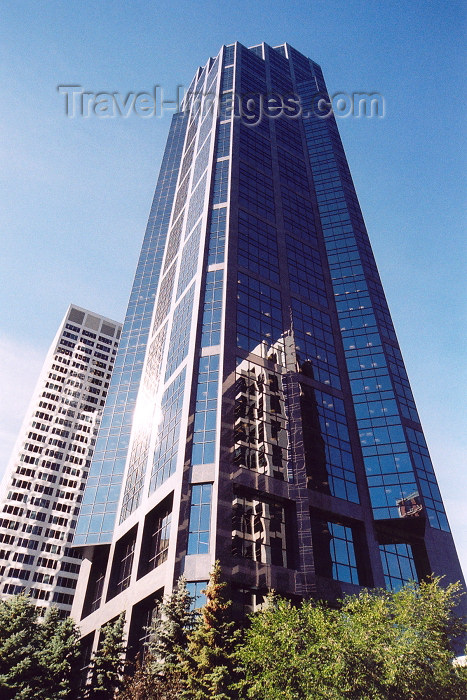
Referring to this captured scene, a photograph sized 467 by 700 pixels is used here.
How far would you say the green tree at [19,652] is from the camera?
3334 cm

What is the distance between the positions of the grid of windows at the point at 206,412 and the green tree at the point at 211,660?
1752cm

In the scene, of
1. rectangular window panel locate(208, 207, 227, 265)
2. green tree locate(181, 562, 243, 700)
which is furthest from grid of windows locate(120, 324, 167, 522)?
green tree locate(181, 562, 243, 700)

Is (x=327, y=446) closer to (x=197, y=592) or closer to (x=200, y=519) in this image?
(x=200, y=519)

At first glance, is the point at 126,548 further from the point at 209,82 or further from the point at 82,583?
the point at 209,82

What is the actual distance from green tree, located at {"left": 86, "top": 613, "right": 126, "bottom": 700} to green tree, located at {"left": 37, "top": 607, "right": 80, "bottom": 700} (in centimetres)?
138

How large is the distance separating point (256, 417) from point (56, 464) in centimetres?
7719

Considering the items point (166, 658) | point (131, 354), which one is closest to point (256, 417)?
point (166, 658)

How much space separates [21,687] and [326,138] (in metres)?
113

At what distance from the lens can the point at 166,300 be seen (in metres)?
86.2

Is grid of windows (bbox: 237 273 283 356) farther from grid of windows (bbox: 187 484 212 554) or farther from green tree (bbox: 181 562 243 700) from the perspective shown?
green tree (bbox: 181 562 243 700)

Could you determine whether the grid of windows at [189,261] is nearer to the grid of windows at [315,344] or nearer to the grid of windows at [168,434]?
the grid of windows at [315,344]

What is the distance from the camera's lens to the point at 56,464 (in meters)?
120

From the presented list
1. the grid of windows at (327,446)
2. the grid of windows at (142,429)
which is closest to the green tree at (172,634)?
the grid of windows at (327,446)

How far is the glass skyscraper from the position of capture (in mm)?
51250
